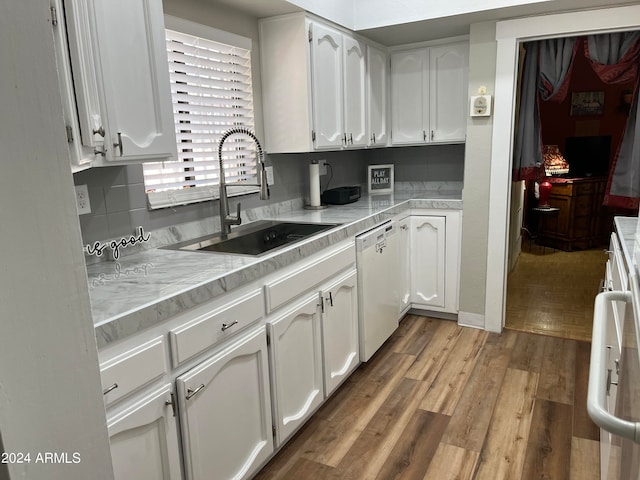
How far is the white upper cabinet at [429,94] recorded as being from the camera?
345 cm

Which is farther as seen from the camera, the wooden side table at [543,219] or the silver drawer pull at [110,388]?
the wooden side table at [543,219]

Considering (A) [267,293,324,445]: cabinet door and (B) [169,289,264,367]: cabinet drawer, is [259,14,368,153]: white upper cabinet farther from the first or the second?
(B) [169,289,264,367]: cabinet drawer

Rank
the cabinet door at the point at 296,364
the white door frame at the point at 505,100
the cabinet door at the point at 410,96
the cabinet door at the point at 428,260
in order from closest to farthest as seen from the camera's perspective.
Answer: the cabinet door at the point at 296,364 < the white door frame at the point at 505,100 < the cabinet door at the point at 428,260 < the cabinet door at the point at 410,96

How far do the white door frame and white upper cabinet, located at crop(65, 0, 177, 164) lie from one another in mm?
2207

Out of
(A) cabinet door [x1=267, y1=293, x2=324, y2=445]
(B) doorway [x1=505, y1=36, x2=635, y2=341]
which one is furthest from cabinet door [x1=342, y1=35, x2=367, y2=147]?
(B) doorway [x1=505, y1=36, x2=635, y2=341]

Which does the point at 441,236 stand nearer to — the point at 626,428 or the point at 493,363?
the point at 493,363

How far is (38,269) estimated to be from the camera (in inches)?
20.7

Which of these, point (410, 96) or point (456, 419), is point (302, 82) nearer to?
point (410, 96)

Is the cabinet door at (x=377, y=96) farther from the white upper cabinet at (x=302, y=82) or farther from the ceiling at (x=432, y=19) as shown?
the white upper cabinet at (x=302, y=82)

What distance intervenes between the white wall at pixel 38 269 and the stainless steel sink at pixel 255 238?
159 centimetres

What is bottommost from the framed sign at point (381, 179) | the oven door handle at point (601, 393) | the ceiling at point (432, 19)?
the oven door handle at point (601, 393)

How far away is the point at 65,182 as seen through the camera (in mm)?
555

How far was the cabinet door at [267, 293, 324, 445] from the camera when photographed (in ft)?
6.45

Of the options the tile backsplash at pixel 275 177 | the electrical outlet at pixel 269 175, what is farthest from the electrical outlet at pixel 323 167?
the electrical outlet at pixel 269 175
